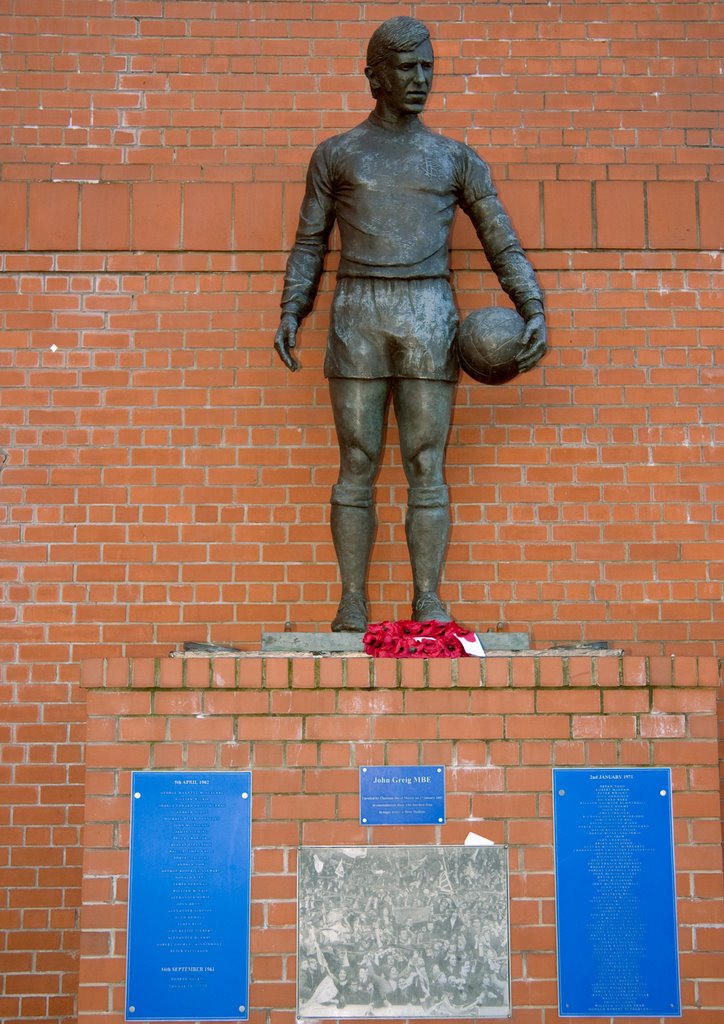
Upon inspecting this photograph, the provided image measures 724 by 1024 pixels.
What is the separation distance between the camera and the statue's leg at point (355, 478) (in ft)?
17.5

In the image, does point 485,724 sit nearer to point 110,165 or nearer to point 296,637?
point 296,637

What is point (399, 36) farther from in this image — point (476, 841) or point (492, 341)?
point (476, 841)

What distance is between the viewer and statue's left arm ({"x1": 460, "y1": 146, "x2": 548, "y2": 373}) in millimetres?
5434

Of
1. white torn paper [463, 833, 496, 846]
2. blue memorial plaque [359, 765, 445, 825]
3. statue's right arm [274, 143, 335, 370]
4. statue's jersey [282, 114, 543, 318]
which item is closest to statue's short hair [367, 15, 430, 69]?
statue's jersey [282, 114, 543, 318]

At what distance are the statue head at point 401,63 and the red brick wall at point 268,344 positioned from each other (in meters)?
0.67

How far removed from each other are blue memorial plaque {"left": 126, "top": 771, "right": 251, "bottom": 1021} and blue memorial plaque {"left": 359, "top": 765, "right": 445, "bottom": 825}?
0.39m

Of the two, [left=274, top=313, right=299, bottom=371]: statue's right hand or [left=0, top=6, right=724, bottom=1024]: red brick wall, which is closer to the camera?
[left=274, top=313, right=299, bottom=371]: statue's right hand

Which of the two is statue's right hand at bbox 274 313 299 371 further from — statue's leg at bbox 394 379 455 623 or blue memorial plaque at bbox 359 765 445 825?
blue memorial plaque at bbox 359 765 445 825

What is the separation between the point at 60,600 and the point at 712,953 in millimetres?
2868

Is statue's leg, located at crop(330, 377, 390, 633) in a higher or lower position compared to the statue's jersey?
lower

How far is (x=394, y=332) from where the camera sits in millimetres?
5289

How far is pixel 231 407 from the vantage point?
19.2 ft

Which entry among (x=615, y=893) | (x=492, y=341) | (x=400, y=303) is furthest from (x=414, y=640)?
(x=400, y=303)

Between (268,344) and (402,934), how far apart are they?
2.63 metres
